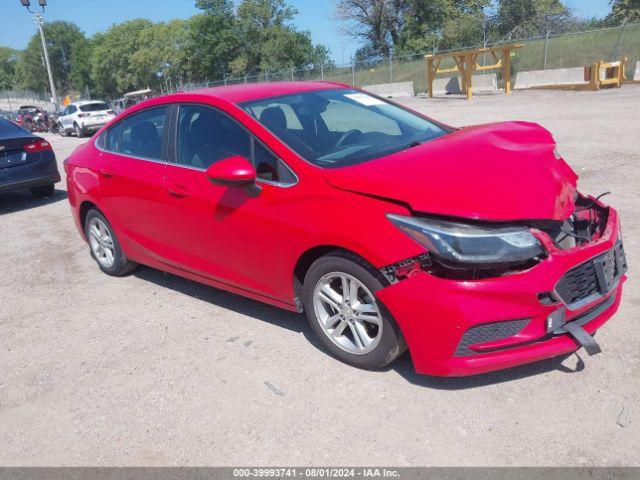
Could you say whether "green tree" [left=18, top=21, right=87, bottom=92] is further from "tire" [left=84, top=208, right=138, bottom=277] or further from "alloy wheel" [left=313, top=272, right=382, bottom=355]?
"alloy wheel" [left=313, top=272, right=382, bottom=355]

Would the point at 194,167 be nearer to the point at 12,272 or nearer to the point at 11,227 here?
the point at 12,272

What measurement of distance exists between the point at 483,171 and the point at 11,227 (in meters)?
7.29

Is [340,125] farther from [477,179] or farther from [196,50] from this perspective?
[196,50]

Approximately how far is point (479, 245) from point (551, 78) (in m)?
26.4

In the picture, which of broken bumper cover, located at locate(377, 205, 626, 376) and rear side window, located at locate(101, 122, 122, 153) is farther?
rear side window, located at locate(101, 122, 122, 153)

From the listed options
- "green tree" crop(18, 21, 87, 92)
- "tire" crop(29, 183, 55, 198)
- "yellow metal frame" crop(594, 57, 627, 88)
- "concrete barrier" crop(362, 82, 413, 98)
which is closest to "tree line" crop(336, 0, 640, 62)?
"concrete barrier" crop(362, 82, 413, 98)

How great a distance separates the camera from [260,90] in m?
4.29

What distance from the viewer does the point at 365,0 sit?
2087 inches

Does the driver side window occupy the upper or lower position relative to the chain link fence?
lower

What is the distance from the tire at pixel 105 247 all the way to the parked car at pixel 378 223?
60 centimetres

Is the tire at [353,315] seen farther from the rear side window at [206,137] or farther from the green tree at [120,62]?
the green tree at [120,62]

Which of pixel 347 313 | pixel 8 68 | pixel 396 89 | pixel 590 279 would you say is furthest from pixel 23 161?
pixel 8 68

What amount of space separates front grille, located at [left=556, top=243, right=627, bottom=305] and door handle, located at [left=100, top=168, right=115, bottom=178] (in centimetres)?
369

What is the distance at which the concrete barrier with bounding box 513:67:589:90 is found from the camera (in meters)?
24.8
